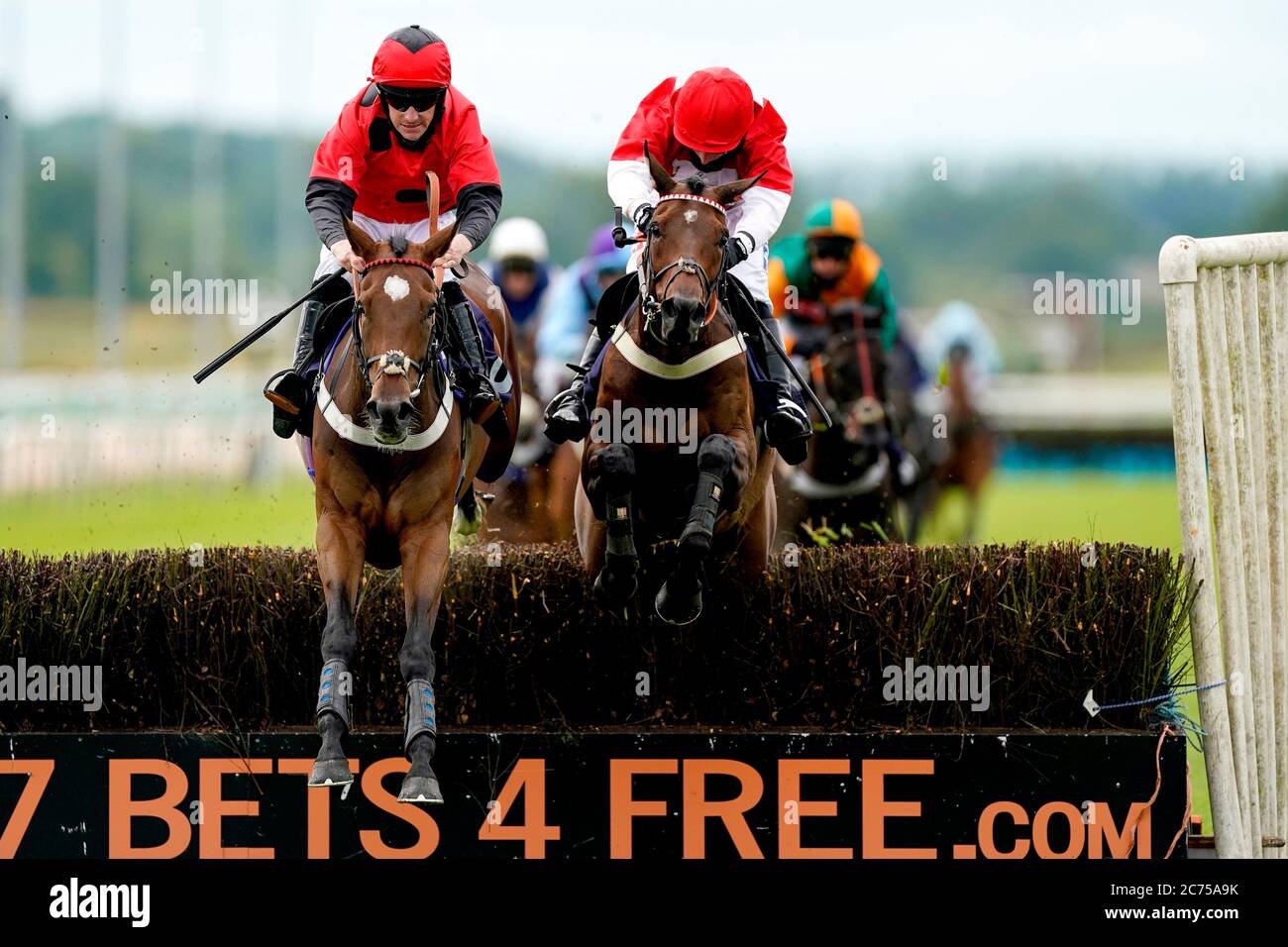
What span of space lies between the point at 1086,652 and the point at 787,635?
108 centimetres

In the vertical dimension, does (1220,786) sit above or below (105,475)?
below

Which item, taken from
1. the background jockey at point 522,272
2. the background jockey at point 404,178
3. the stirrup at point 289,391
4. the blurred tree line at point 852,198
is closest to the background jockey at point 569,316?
the background jockey at point 522,272

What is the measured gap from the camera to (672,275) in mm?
6367

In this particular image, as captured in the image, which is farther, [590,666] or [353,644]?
[590,666]

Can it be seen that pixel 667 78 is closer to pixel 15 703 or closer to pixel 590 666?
pixel 590 666

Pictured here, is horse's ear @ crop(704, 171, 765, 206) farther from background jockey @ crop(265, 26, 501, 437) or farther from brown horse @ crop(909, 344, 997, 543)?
brown horse @ crop(909, 344, 997, 543)

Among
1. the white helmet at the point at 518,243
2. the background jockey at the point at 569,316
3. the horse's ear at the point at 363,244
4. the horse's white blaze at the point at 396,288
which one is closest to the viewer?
the horse's white blaze at the point at 396,288

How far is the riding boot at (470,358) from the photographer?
266 inches

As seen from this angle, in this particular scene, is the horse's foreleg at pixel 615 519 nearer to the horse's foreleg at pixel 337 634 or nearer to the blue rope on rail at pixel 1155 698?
the horse's foreleg at pixel 337 634

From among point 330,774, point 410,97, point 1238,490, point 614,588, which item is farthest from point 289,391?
point 1238,490

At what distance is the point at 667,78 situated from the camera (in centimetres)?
740

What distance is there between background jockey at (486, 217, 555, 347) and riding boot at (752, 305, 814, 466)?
4.97 m

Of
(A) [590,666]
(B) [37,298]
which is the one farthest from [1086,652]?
(B) [37,298]

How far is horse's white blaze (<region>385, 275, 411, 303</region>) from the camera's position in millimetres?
5977
